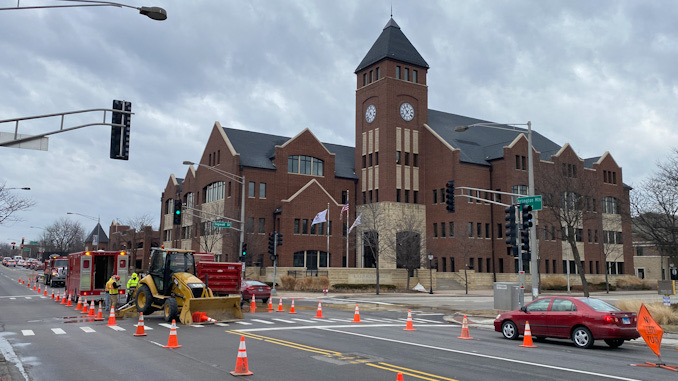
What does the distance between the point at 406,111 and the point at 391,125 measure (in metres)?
3.04

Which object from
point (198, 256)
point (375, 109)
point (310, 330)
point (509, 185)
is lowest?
point (310, 330)

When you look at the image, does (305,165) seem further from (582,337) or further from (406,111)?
(582,337)

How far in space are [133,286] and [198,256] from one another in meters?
5.80

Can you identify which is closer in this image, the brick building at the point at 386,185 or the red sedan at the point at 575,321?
the red sedan at the point at 575,321

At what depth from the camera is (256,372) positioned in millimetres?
10320

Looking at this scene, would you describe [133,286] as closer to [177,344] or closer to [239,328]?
[239,328]

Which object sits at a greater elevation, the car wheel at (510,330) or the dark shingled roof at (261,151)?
the dark shingled roof at (261,151)

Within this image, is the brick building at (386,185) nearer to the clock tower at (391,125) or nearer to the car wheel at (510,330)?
the clock tower at (391,125)

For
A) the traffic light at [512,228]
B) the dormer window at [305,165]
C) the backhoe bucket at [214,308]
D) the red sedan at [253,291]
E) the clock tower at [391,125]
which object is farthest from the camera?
the dormer window at [305,165]

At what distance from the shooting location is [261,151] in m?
62.7

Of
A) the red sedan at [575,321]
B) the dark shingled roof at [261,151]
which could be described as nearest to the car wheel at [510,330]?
the red sedan at [575,321]

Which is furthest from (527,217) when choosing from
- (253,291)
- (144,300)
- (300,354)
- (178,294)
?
(144,300)

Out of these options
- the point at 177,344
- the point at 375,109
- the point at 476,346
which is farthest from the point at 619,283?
the point at 177,344

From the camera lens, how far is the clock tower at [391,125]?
59812mm
